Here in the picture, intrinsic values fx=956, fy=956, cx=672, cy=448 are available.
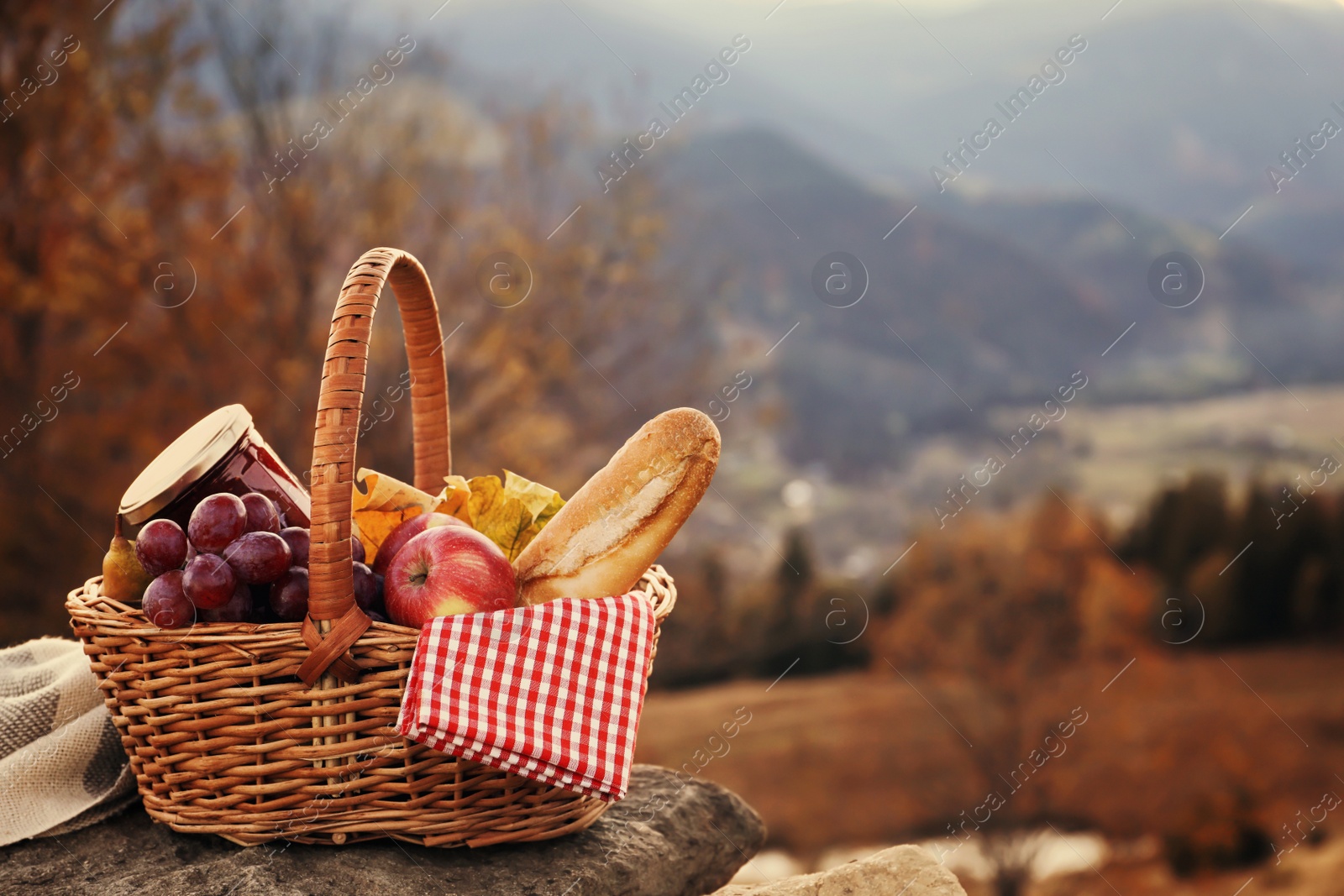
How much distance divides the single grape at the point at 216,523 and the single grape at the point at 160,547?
0.07 ft

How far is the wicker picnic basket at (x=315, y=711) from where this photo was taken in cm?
115

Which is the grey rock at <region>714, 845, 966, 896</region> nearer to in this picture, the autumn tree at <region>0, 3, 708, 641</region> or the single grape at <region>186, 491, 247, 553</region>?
the single grape at <region>186, 491, 247, 553</region>

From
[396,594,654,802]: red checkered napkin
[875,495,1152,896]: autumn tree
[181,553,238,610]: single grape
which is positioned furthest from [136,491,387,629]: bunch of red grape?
[875,495,1152,896]: autumn tree

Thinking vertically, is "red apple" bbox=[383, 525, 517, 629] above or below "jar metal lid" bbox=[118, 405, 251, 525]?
below

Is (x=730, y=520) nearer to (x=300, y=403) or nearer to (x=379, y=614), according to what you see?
(x=300, y=403)

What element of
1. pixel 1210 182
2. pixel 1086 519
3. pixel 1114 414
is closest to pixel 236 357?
pixel 1086 519

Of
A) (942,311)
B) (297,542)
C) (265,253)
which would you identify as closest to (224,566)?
(297,542)

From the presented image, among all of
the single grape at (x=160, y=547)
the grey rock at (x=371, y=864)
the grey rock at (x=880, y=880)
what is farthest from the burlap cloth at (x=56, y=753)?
the grey rock at (x=880, y=880)

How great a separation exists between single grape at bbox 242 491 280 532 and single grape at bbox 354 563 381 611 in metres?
0.12

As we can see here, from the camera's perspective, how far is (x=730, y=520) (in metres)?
4.53

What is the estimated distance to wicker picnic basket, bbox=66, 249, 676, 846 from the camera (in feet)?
3.79

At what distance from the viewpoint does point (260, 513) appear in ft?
4.22

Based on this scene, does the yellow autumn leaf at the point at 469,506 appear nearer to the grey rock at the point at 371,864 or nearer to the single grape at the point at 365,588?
the single grape at the point at 365,588

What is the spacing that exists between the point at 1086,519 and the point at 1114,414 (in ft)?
2.39
